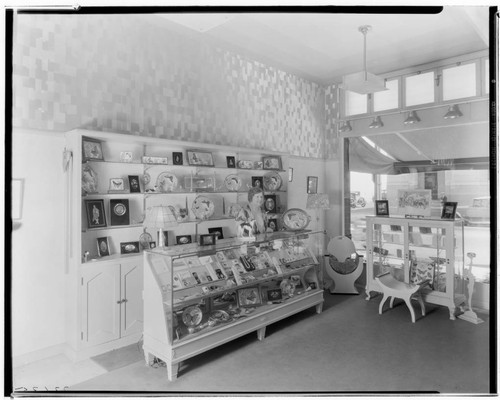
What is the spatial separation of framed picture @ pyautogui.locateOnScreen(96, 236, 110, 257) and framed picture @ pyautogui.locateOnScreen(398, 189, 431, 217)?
3.33 m

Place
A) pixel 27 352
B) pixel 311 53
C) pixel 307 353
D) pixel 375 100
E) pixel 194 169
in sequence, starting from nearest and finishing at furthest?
pixel 27 352 → pixel 307 353 → pixel 194 169 → pixel 311 53 → pixel 375 100

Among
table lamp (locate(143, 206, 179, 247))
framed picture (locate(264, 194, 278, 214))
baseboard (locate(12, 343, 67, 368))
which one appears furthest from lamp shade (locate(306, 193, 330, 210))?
baseboard (locate(12, 343, 67, 368))

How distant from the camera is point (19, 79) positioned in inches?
101

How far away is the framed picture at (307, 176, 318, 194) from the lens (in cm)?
527

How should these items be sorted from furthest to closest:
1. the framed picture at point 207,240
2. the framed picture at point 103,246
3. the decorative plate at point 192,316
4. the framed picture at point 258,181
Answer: the framed picture at point 258,181, the framed picture at point 103,246, the framed picture at point 207,240, the decorative plate at point 192,316

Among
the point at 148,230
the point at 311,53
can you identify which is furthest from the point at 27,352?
the point at 311,53

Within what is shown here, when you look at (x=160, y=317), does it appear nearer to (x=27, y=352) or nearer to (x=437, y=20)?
(x=27, y=352)

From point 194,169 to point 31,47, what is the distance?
68.9 inches

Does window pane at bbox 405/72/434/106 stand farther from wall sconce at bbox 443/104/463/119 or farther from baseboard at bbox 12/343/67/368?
baseboard at bbox 12/343/67/368

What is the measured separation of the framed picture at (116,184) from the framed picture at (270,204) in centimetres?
186

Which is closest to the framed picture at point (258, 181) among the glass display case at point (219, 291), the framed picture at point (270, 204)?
the framed picture at point (270, 204)

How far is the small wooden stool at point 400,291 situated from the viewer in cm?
386

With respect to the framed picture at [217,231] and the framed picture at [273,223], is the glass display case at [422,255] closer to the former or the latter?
the framed picture at [273,223]

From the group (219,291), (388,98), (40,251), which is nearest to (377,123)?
(388,98)
